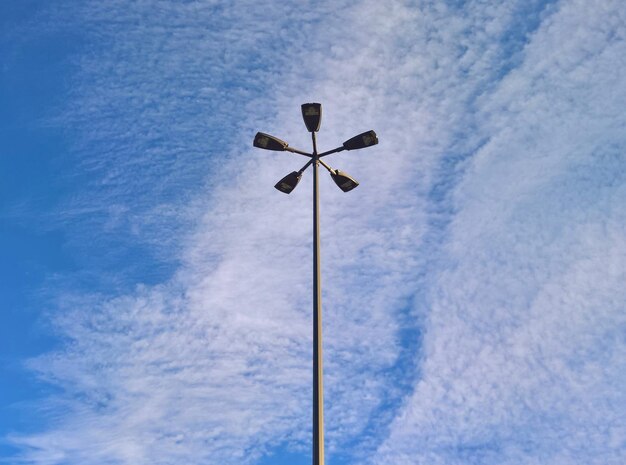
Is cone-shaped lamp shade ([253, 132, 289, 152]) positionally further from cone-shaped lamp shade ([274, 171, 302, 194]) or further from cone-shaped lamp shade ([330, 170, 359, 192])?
cone-shaped lamp shade ([330, 170, 359, 192])

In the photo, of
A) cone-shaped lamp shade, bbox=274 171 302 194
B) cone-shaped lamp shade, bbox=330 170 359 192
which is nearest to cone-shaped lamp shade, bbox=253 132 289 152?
cone-shaped lamp shade, bbox=274 171 302 194

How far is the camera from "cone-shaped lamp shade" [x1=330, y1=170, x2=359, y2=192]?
35.7 ft

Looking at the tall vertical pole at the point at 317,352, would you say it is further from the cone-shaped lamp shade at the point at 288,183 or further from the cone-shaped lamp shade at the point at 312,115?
the cone-shaped lamp shade at the point at 312,115

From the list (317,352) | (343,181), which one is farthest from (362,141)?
(317,352)

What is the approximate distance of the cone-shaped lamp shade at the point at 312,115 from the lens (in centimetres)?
1086

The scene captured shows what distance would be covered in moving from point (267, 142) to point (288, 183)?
753 millimetres

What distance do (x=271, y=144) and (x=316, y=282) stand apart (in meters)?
2.73

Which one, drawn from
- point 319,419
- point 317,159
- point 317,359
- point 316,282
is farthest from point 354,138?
point 319,419

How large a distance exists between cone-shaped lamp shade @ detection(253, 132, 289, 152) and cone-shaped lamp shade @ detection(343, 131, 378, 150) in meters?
1.13

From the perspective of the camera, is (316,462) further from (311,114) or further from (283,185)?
(311,114)

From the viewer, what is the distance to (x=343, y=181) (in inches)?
433

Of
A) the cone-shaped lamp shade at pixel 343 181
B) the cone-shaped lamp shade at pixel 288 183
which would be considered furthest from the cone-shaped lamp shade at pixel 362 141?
the cone-shaped lamp shade at pixel 288 183

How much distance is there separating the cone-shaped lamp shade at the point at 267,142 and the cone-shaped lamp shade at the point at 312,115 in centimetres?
62

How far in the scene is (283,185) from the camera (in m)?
10.7
